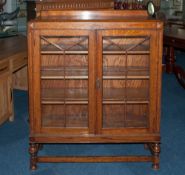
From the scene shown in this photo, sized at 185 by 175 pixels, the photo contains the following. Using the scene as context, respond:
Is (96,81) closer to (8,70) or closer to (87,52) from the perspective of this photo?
(87,52)

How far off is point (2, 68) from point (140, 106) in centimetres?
127

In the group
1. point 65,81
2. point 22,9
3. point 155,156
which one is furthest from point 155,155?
point 22,9

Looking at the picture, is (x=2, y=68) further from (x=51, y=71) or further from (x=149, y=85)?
(x=149, y=85)

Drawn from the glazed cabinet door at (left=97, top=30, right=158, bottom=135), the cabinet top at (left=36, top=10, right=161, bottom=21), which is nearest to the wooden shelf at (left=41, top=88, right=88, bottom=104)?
the glazed cabinet door at (left=97, top=30, right=158, bottom=135)

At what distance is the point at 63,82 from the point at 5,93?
93cm

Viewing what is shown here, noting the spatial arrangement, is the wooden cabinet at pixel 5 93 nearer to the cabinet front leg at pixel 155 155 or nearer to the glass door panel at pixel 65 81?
the glass door panel at pixel 65 81

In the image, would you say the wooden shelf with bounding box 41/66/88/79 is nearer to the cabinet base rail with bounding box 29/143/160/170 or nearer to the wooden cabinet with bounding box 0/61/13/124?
the cabinet base rail with bounding box 29/143/160/170

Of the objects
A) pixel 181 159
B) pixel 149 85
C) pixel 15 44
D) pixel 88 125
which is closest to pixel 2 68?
pixel 15 44

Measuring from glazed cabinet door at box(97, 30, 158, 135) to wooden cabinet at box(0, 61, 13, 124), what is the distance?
1.03 meters

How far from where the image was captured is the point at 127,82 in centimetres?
252

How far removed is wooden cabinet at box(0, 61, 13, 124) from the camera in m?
3.16

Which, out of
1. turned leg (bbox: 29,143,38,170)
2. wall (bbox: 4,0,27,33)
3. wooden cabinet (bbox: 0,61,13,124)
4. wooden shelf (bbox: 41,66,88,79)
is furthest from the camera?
wall (bbox: 4,0,27,33)

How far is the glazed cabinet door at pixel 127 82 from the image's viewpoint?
2.27m

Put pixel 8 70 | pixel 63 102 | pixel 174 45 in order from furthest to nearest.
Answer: pixel 174 45 → pixel 8 70 → pixel 63 102
